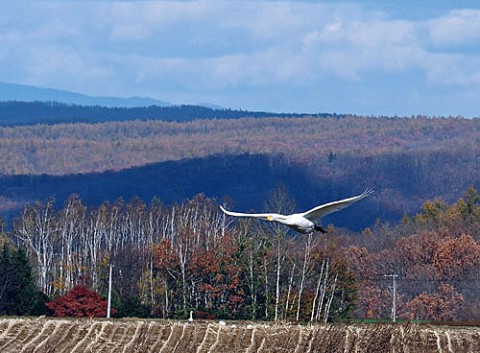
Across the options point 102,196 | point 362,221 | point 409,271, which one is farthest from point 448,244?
point 102,196

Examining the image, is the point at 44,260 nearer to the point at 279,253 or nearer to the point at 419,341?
the point at 279,253

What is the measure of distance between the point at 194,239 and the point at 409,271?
15332mm

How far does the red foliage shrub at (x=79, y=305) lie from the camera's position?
188ft

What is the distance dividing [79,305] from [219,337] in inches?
865

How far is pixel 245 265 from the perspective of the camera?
6756 cm

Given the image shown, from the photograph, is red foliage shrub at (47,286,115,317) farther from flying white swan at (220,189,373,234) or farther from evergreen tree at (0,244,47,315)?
flying white swan at (220,189,373,234)

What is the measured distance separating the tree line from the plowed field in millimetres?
21758

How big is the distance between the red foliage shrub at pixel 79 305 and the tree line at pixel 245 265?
6.77 feet

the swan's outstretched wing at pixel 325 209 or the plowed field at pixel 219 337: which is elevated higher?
the swan's outstretched wing at pixel 325 209

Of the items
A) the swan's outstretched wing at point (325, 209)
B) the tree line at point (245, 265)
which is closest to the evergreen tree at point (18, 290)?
the tree line at point (245, 265)

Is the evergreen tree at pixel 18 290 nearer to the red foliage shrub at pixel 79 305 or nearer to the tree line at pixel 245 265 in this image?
the tree line at pixel 245 265

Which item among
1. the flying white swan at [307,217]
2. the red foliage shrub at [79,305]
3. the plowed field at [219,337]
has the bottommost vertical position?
the red foliage shrub at [79,305]

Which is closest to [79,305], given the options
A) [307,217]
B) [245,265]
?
[245,265]

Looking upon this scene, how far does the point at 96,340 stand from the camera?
36344 mm
